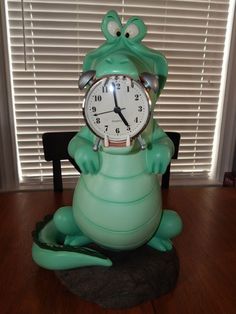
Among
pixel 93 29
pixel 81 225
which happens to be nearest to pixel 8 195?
pixel 81 225

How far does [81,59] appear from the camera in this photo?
4.70 ft

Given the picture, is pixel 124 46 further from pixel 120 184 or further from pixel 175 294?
pixel 175 294

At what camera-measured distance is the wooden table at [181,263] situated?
0.55m

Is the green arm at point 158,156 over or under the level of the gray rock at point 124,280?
over

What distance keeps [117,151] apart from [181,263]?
330mm

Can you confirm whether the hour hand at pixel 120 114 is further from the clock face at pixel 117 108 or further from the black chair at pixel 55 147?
the black chair at pixel 55 147

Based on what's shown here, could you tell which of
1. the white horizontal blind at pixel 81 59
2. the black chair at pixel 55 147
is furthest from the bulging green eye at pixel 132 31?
the white horizontal blind at pixel 81 59

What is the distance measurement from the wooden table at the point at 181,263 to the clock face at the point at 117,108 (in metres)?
0.32

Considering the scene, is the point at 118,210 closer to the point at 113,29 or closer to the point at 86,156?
the point at 86,156

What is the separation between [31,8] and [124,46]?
3.28 feet

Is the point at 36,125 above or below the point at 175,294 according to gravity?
above

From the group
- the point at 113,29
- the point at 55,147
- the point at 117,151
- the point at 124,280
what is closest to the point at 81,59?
the point at 55,147

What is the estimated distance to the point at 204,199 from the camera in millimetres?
1003

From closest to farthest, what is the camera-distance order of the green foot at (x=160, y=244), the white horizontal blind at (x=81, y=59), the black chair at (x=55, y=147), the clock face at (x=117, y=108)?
the clock face at (x=117, y=108) < the green foot at (x=160, y=244) < the black chair at (x=55, y=147) < the white horizontal blind at (x=81, y=59)
